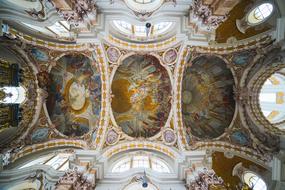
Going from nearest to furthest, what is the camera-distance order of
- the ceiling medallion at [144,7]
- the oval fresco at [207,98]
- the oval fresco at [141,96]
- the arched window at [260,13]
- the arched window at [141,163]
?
1. the ceiling medallion at [144,7]
2. the arched window at [260,13]
3. the arched window at [141,163]
4. the oval fresco at [207,98]
5. the oval fresco at [141,96]

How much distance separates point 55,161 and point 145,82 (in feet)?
24.5

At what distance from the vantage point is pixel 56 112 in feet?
46.4

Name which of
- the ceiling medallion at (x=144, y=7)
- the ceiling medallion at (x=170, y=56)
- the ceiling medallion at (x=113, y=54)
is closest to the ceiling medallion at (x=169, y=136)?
the ceiling medallion at (x=170, y=56)

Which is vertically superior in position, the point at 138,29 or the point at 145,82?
the point at 138,29

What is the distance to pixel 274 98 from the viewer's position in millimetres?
16875

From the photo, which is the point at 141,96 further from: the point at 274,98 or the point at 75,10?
the point at 274,98

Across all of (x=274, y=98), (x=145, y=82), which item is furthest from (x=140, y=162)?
(x=274, y=98)

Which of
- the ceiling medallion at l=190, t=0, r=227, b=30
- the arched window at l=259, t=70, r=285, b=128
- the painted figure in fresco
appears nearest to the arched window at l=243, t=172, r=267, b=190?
the arched window at l=259, t=70, r=285, b=128

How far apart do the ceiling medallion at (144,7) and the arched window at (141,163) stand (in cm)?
869

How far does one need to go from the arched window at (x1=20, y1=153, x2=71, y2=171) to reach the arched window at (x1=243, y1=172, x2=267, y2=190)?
34.4 feet

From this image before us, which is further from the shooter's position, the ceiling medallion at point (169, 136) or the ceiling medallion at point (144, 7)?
the ceiling medallion at point (169, 136)

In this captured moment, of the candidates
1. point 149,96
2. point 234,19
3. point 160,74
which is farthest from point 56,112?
point 234,19

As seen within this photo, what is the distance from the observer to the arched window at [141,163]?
1326cm

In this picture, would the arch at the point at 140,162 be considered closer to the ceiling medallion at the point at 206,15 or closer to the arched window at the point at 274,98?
the ceiling medallion at the point at 206,15
